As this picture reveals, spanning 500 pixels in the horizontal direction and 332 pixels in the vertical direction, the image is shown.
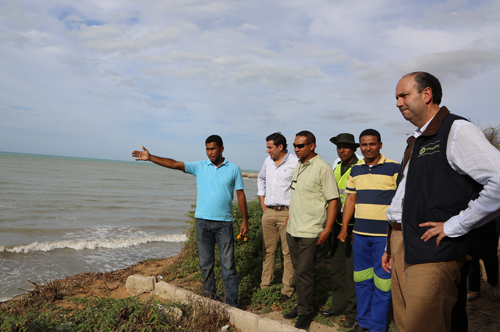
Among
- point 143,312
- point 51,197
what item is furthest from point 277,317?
point 51,197

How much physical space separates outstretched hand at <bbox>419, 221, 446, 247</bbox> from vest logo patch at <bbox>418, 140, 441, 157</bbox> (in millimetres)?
452

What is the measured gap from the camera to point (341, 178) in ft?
16.7

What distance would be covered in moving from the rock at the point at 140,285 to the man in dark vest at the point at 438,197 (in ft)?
13.6

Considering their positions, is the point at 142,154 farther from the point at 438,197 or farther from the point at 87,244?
the point at 87,244

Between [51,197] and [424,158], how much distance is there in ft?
68.8

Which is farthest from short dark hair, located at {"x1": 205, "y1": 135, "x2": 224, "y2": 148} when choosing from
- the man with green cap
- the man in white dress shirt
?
the man with green cap

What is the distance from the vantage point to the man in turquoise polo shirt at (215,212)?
4793mm

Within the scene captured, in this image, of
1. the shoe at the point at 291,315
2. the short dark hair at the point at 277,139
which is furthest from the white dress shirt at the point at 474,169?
the short dark hair at the point at 277,139

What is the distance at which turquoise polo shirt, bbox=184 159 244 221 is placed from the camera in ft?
15.7

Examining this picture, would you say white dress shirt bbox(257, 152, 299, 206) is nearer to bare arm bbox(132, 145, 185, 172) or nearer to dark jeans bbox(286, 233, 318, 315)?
dark jeans bbox(286, 233, 318, 315)

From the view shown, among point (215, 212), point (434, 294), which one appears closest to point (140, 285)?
point (215, 212)

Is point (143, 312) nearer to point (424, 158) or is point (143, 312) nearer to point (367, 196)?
point (367, 196)

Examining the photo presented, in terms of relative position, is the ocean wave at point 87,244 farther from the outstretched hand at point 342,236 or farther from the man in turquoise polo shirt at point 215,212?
the outstretched hand at point 342,236

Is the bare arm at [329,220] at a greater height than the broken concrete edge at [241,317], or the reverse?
the bare arm at [329,220]
